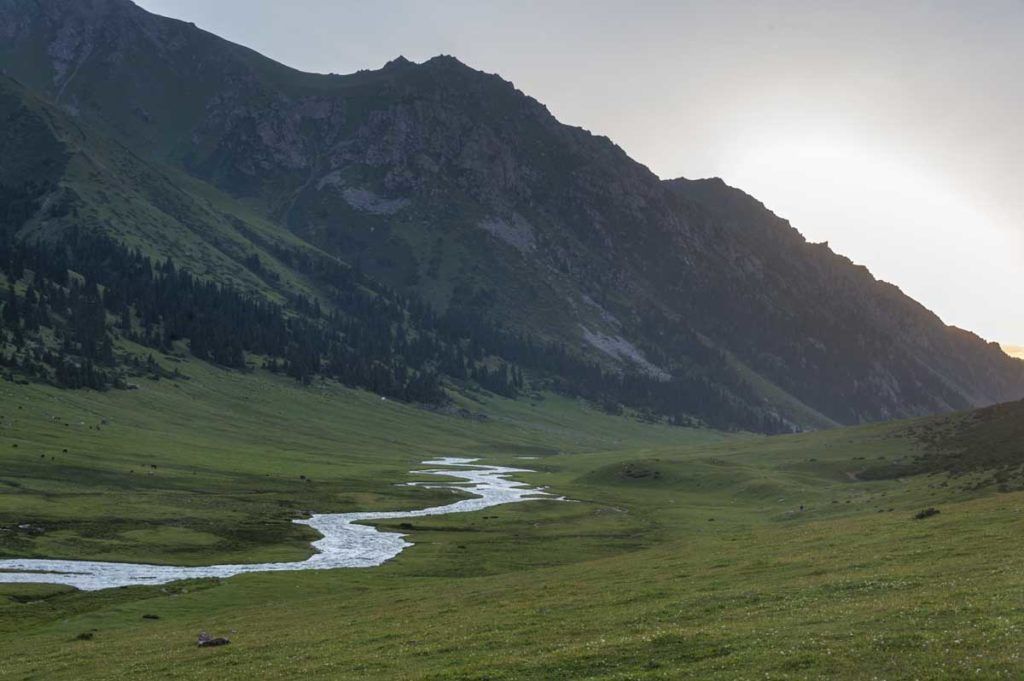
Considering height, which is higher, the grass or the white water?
the grass

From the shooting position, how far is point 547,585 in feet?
178

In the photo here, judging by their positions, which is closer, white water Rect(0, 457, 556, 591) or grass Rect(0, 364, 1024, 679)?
grass Rect(0, 364, 1024, 679)

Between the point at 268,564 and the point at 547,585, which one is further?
the point at 268,564

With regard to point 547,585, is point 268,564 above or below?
below

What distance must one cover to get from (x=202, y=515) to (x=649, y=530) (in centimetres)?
5412

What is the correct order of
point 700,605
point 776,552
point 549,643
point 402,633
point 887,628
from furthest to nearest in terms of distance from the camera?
point 776,552 → point 402,633 → point 700,605 → point 549,643 → point 887,628

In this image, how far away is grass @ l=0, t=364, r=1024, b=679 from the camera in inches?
1171

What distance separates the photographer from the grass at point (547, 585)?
97.6ft

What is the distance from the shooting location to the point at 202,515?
106438 millimetres

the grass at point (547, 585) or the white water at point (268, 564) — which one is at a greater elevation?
the grass at point (547, 585)

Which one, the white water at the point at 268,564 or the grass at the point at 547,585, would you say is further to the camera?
the white water at the point at 268,564

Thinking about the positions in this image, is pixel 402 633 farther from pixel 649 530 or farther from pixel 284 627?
pixel 649 530

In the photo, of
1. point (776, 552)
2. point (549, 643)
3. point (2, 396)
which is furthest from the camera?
point (2, 396)

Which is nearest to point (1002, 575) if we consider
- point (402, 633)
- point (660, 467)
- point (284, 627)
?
point (402, 633)
